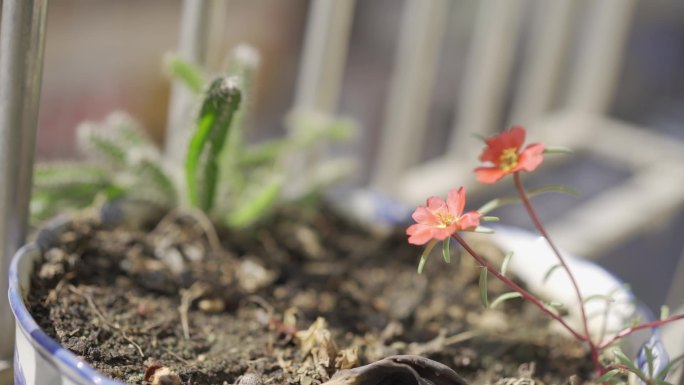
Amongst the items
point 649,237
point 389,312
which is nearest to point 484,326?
point 389,312

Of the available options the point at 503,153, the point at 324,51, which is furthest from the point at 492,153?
the point at 324,51

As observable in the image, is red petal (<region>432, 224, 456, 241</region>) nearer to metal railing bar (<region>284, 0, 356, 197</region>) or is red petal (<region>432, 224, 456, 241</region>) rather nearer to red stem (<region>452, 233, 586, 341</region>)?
red stem (<region>452, 233, 586, 341</region>)

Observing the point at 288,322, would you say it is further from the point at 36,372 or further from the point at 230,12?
the point at 230,12

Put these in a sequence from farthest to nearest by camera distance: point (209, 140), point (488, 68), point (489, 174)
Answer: point (488, 68), point (209, 140), point (489, 174)

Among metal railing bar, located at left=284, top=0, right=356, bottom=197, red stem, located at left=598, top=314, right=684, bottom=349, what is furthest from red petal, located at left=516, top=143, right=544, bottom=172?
metal railing bar, located at left=284, top=0, right=356, bottom=197

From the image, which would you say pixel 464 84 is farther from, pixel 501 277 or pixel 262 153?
pixel 501 277

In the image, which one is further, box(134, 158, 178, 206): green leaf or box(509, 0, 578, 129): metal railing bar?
box(509, 0, 578, 129): metal railing bar

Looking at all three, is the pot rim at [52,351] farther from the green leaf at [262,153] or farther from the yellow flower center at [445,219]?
the green leaf at [262,153]

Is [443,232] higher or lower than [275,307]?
higher
